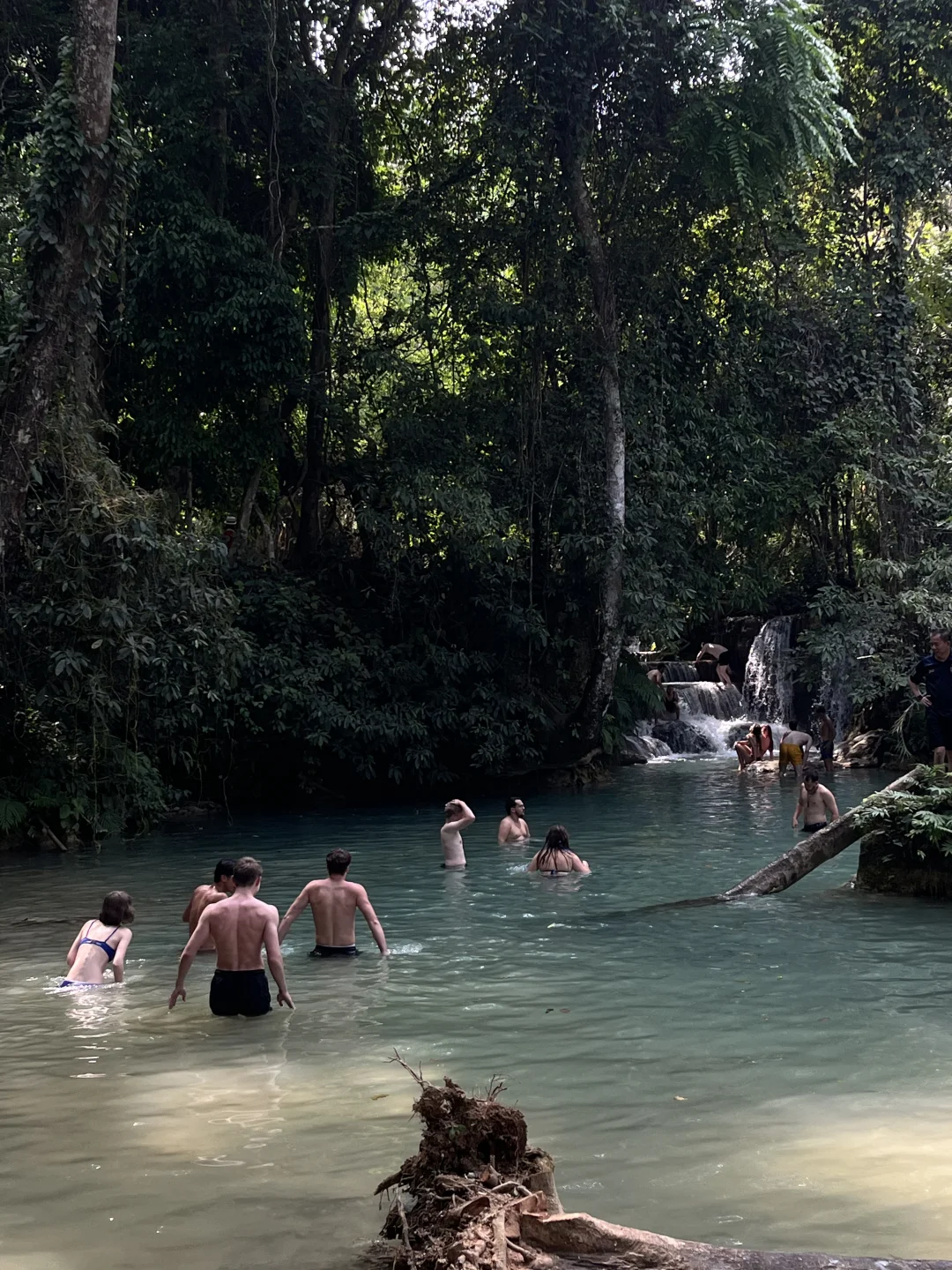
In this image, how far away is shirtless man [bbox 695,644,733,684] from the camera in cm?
3681

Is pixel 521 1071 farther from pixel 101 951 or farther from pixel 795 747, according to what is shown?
pixel 795 747

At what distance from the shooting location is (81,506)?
1619 centimetres

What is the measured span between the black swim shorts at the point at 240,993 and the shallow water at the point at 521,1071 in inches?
4.8

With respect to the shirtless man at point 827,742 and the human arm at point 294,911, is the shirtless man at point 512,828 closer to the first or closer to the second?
the human arm at point 294,911

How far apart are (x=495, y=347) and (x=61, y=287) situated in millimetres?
12112

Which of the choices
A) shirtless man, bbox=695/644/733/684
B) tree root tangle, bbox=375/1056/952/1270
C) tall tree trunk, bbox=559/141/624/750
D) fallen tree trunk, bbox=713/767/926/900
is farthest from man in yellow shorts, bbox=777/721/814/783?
tree root tangle, bbox=375/1056/952/1270

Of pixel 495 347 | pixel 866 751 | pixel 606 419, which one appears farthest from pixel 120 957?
pixel 866 751

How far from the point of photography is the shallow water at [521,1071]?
541cm

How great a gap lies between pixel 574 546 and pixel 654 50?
9269mm

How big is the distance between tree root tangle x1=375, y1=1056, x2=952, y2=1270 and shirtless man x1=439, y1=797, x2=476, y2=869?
10785 millimetres

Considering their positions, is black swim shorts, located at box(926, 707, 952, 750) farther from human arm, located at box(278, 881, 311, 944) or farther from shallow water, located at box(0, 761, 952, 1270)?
human arm, located at box(278, 881, 311, 944)

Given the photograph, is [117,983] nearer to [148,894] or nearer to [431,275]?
[148,894]

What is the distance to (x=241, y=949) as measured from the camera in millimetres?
8922

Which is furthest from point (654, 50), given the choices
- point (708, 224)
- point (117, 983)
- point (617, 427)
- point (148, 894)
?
point (117, 983)
